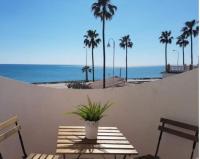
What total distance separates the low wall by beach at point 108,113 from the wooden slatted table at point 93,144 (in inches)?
28.1

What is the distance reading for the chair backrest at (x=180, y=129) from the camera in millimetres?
3600

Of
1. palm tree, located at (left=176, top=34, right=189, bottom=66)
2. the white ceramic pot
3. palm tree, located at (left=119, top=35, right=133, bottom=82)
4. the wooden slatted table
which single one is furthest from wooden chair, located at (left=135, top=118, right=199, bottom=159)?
palm tree, located at (left=119, top=35, right=133, bottom=82)

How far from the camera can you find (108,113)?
439cm

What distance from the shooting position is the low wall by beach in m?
4.11

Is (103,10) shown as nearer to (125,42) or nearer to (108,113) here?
(125,42)

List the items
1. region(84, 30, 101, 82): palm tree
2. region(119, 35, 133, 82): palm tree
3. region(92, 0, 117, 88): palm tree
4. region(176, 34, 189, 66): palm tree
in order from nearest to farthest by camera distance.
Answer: region(92, 0, 117, 88): palm tree, region(84, 30, 101, 82): palm tree, region(176, 34, 189, 66): palm tree, region(119, 35, 133, 82): palm tree

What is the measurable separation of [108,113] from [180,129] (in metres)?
0.95

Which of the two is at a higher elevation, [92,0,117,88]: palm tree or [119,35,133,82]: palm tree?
[92,0,117,88]: palm tree

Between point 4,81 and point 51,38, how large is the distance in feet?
Answer: 253

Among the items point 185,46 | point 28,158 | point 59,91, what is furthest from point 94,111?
point 185,46

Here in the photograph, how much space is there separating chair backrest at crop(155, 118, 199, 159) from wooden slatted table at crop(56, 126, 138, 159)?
0.69m

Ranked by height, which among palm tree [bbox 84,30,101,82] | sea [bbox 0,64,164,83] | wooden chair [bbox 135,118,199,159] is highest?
palm tree [bbox 84,30,101,82]

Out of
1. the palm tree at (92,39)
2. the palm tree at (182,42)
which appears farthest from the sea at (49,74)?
the palm tree at (92,39)

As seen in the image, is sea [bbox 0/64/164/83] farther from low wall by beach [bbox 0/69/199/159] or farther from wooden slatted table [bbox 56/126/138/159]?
wooden slatted table [bbox 56/126/138/159]
